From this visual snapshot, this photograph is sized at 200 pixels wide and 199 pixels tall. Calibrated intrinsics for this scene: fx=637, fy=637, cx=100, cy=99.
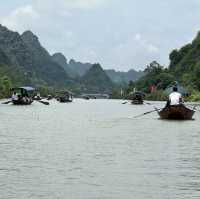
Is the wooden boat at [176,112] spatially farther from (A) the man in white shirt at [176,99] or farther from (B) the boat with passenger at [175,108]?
(A) the man in white shirt at [176,99]

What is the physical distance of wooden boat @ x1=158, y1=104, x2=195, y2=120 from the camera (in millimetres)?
48719

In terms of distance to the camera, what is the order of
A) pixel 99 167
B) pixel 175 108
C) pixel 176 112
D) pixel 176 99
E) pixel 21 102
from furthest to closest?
1. pixel 21 102
2. pixel 176 112
3. pixel 175 108
4. pixel 176 99
5. pixel 99 167

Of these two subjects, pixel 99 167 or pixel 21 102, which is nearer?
pixel 99 167

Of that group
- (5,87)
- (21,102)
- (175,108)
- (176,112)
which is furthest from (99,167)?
(5,87)

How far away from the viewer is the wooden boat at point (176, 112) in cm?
4872

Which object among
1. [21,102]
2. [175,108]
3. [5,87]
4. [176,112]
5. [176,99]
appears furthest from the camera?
[5,87]

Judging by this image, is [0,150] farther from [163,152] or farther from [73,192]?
[73,192]

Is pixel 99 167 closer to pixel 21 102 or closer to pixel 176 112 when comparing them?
pixel 176 112

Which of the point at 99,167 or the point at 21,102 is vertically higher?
Result: the point at 21,102

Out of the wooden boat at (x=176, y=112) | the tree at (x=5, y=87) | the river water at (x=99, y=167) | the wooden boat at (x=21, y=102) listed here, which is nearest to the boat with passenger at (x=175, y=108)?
the wooden boat at (x=176, y=112)

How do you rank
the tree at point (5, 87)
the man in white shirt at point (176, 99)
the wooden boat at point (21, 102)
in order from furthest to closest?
1. the tree at point (5, 87)
2. the wooden boat at point (21, 102)
3. the man in white shirt at point (176, 99)

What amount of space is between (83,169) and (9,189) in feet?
13.5

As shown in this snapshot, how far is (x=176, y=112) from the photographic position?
1935 inches

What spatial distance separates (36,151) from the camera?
2603cm
